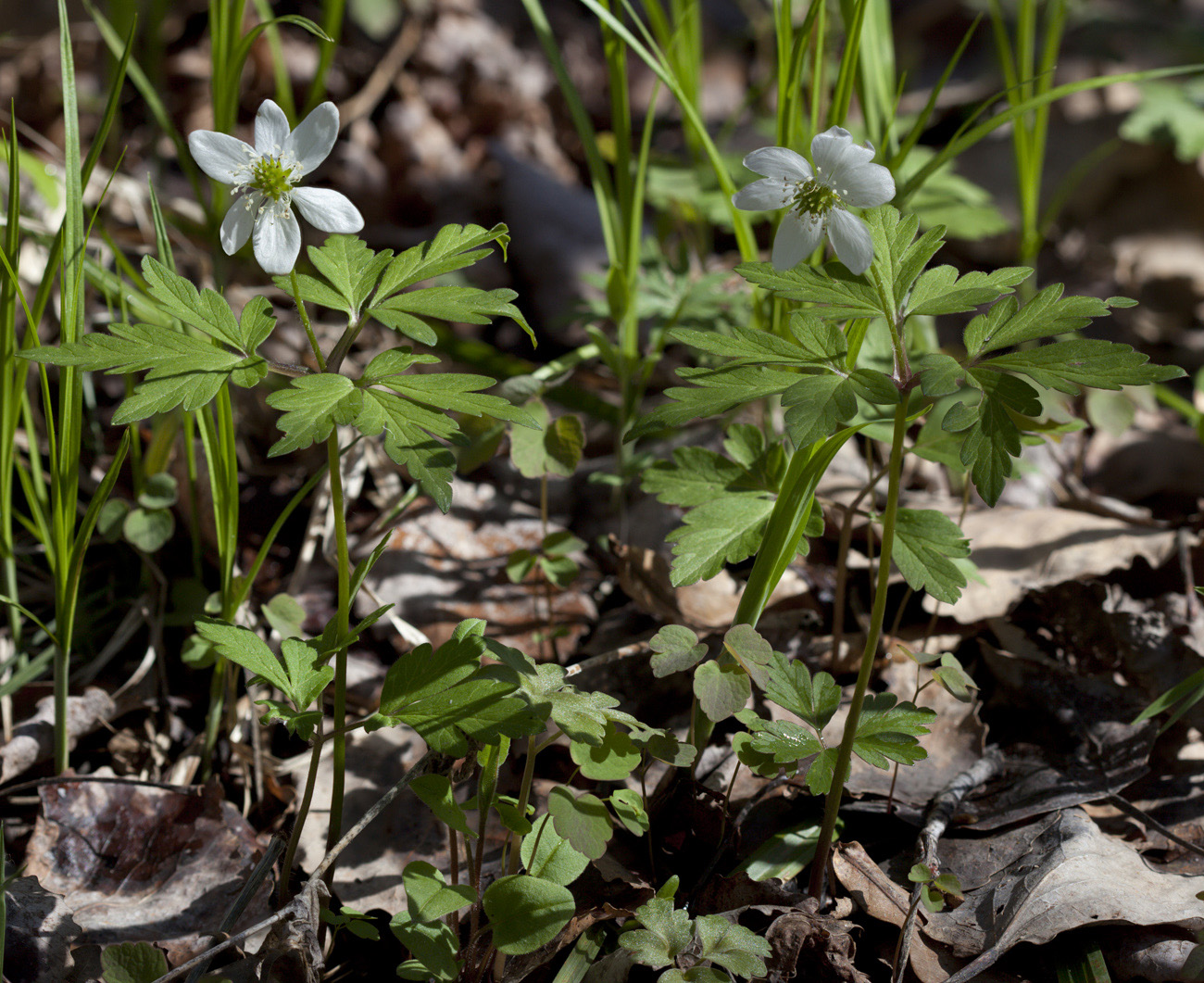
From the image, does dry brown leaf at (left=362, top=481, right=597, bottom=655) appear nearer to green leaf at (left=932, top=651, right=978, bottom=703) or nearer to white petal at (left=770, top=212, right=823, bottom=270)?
green leaf at (left=932, top=651, right=978, bottom=703)

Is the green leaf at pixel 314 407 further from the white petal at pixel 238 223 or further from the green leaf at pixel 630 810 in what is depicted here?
the green leaf at pixel 630 810

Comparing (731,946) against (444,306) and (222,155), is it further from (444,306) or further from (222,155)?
(222,155)

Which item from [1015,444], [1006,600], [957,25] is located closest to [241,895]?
[1015,444]

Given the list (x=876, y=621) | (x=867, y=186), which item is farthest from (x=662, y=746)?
(x=867, y=186)

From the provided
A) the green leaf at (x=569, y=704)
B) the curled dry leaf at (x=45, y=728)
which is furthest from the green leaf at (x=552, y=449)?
the curled dry leaf at (x=45, y=728)

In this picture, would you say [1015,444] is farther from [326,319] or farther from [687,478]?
[326,319]

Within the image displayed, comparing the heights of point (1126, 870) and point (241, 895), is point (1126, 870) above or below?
below
